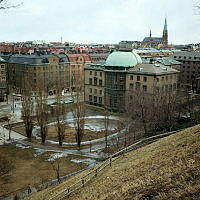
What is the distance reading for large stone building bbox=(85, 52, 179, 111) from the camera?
55562mm

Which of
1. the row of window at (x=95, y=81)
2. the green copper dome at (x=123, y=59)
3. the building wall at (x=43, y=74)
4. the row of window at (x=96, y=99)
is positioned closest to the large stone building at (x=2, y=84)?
the building wall at (x=43, y=74)

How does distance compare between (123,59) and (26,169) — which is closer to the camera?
(26,169)

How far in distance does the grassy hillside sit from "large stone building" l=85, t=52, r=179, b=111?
3630 cm

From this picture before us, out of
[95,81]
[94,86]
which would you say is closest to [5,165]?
[94,86]

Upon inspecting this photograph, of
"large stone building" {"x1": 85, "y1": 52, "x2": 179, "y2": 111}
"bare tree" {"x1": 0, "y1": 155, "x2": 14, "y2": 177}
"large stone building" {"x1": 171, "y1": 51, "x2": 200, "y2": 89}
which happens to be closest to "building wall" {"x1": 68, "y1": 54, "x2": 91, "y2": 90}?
"large stone building" {"x1": 85, "y1": 52, "x2": 179, "y2": 111}

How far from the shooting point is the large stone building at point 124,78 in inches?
2188

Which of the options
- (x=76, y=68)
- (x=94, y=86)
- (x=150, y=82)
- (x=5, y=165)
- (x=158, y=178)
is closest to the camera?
(x=158, y=178)

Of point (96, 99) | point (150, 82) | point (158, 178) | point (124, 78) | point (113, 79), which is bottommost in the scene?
point (96, 99)

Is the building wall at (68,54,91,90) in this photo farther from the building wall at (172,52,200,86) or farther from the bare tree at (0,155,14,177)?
the bare tree at (0,155,14,177)

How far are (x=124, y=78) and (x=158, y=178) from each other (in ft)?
150

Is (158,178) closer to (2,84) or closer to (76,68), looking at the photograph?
(2,84)

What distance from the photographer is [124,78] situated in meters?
58.7

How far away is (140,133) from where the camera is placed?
41031 mm

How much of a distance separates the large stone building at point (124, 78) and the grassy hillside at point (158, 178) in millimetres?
36298
